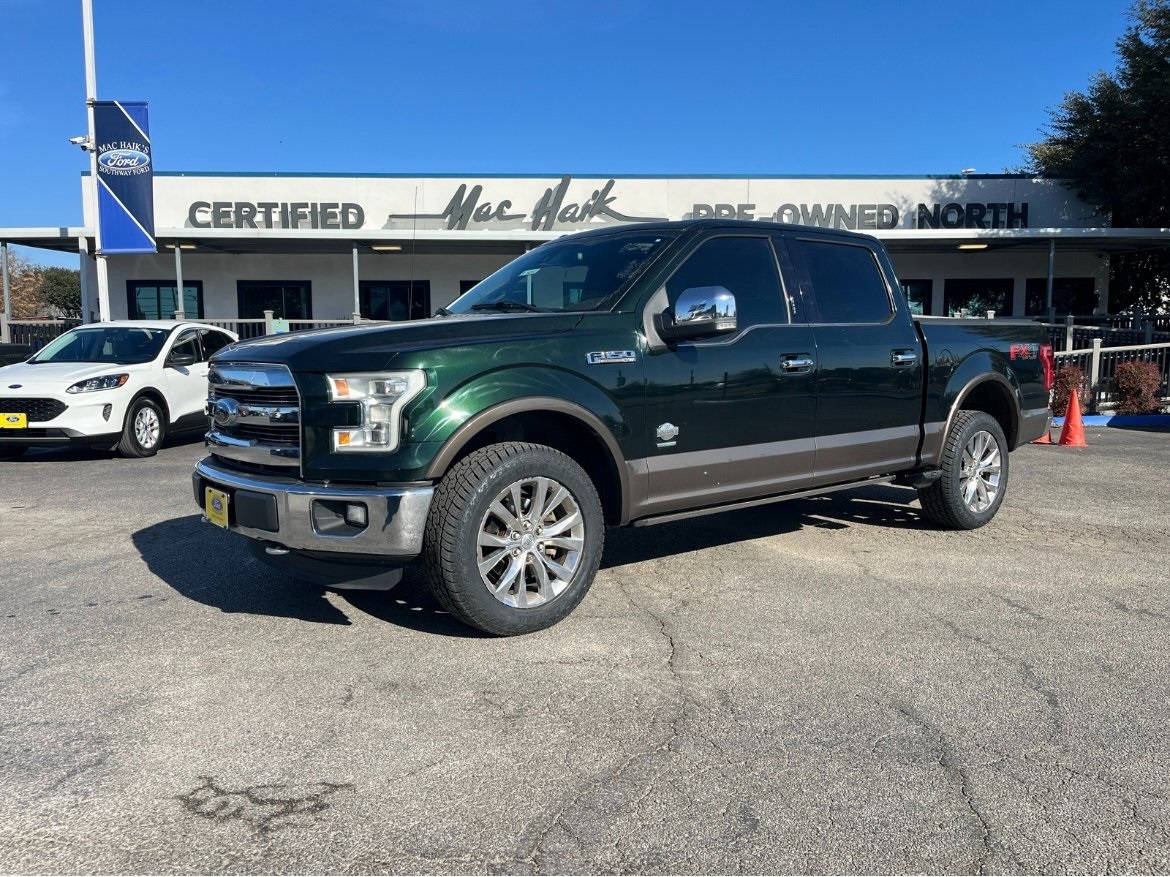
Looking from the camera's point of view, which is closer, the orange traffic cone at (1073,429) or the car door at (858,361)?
the car door at (858,361)

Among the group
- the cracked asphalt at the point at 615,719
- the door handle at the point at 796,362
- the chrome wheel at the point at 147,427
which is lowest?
the cracked asphalt at the point at 615,719

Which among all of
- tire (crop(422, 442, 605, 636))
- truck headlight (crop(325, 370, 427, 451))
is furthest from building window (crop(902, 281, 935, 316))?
truck headlight (crop(325, 370, 427, 451))

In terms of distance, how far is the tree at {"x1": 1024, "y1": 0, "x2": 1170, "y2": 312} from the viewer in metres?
20.2

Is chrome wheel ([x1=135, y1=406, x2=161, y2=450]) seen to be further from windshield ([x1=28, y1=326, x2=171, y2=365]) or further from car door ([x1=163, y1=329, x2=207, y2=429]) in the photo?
windshield ([x1=28, y1=326, x2=171, y2=365])

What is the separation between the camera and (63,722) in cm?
337

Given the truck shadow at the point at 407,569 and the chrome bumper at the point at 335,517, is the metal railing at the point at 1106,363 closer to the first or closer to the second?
the truck shadow at the point at 407,569

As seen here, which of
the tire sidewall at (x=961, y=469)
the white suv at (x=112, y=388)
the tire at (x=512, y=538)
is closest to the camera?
the tire at (x=512, y=538)

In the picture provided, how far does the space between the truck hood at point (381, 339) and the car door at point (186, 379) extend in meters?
6.95

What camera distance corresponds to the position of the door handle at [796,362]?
5.18m

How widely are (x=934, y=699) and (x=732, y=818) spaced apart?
4.16ft

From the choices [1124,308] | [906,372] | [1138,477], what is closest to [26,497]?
[906,372]

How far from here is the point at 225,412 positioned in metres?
4.53

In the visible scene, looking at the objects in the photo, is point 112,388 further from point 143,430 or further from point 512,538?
point 512,538

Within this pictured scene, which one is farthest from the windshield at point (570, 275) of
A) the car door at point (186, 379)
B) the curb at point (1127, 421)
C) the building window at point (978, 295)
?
the building window at point (978, 295)
